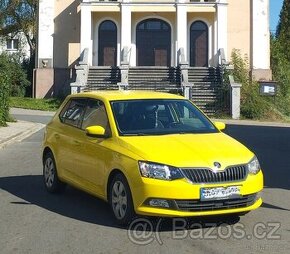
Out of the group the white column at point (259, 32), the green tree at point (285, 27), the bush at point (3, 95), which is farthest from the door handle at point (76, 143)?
the green tree at point (285, 27)

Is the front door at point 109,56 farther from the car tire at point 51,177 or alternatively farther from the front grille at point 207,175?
the front grille at point 207,175

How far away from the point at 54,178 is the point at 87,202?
3.09ft

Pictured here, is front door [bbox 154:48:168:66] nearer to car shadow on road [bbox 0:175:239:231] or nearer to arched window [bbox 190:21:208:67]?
arched window [bbox 190:21:208:67]

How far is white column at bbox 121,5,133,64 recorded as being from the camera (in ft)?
115

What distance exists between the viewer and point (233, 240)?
6008mm

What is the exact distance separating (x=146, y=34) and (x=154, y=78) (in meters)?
5.16

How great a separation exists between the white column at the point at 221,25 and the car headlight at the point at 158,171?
2993 centimetres

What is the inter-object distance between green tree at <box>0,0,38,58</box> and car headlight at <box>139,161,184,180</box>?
43.5 metres

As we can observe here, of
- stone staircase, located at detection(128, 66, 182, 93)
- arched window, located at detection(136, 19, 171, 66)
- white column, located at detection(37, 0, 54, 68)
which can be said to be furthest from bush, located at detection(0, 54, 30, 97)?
stone staircase, located at detection(128, 66, 182, 93)

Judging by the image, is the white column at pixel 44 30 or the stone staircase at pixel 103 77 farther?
the white column at pixel 44 30

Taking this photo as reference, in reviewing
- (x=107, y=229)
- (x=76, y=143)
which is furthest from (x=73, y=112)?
(x=107, y=229)

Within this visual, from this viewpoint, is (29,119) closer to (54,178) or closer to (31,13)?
(54,178)

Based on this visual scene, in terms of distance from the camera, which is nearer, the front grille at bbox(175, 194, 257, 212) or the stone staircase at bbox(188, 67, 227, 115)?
the front grille at bbox(175, 194, 257, 212)

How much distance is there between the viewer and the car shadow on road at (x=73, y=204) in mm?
6703
